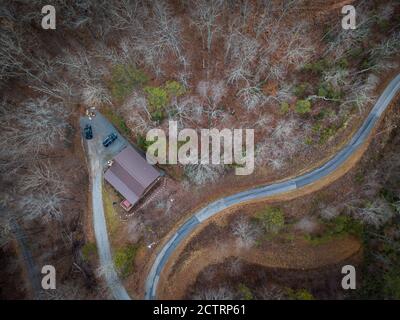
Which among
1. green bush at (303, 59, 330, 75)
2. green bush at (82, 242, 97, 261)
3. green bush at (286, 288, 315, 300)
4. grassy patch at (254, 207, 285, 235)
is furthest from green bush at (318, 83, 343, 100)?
green bush at (82, 242, 97, 261)

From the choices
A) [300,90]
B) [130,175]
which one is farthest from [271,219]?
[130,175]

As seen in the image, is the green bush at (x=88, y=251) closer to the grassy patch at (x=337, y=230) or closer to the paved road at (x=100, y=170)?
the paved road at (x=100, y=170)

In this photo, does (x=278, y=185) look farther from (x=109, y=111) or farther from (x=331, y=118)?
(x=109, y=111)

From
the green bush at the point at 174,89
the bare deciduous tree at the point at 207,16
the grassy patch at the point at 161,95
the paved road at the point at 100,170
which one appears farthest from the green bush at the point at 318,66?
the paved road at the point at 100,170

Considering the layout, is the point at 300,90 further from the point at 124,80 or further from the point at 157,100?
the point at 124,80

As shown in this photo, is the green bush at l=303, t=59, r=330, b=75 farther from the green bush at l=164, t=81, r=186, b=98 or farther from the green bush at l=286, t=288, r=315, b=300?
the green bush at l=286, t=288, r=315, b=300
